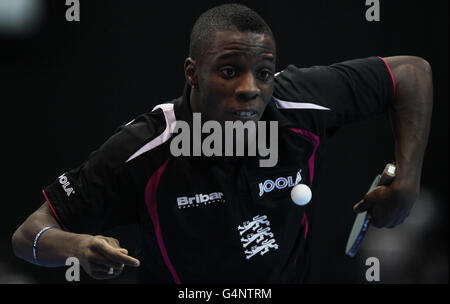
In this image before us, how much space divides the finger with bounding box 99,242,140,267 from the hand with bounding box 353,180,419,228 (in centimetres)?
86

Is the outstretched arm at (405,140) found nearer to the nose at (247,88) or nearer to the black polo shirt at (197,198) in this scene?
the black polo shirt at (197,198)

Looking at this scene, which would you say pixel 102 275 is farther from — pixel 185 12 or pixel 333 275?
pixel 333 275

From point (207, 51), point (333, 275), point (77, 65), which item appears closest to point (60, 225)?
point (207, 51)

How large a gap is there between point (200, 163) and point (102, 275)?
527mm

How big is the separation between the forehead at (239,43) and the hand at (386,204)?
625mm

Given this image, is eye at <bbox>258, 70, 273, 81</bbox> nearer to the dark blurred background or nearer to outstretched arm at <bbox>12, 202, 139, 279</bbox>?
outstretched arm at <bbox>12, 202, 139, 279</bbox>

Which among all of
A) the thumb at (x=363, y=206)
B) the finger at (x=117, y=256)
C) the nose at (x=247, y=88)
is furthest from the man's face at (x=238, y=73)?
the finger at (x=117, y=256)

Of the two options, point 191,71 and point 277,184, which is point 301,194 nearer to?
point 277,184

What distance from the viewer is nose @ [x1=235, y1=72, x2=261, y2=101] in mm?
1973

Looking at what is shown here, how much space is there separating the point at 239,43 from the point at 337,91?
0.54 m

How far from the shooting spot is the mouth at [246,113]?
2012 mm

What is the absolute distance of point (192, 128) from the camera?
2135 mm

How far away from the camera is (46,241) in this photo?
1962mm

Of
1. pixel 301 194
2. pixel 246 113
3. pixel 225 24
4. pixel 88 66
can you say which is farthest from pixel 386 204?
pixel 88 66
